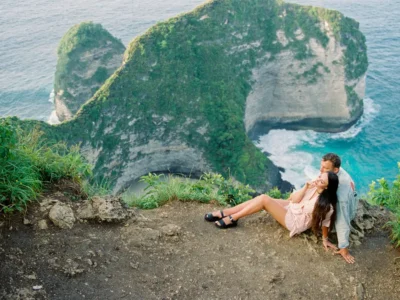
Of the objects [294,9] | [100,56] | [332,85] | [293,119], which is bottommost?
[293,119]

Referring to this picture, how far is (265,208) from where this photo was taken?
20.8 feet

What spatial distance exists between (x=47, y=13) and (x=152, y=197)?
70.7m

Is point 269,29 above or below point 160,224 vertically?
below

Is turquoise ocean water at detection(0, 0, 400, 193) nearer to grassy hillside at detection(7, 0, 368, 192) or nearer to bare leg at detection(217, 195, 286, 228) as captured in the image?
grassy hillside at detection(7, 0, 368, 192)

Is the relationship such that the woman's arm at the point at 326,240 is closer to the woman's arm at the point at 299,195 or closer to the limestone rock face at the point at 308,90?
the woman's arm at the point at 299,195

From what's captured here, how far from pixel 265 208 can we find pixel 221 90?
30038 millimetres

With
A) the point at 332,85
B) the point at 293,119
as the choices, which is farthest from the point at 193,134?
the point at 332,85

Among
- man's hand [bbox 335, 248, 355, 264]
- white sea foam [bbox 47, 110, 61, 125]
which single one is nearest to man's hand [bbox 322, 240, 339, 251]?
man's hand [bbox 335, 248, 355, 264]

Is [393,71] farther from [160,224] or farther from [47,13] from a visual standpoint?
[47,13]

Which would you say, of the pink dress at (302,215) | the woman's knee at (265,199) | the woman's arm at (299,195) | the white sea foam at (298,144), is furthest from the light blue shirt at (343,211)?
the white sea foam at (298,144)

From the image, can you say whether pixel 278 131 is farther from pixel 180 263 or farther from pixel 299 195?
pixel 180 263

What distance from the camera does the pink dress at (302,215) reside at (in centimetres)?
589

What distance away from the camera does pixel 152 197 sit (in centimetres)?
744

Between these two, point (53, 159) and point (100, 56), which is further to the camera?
point (100, 56)
